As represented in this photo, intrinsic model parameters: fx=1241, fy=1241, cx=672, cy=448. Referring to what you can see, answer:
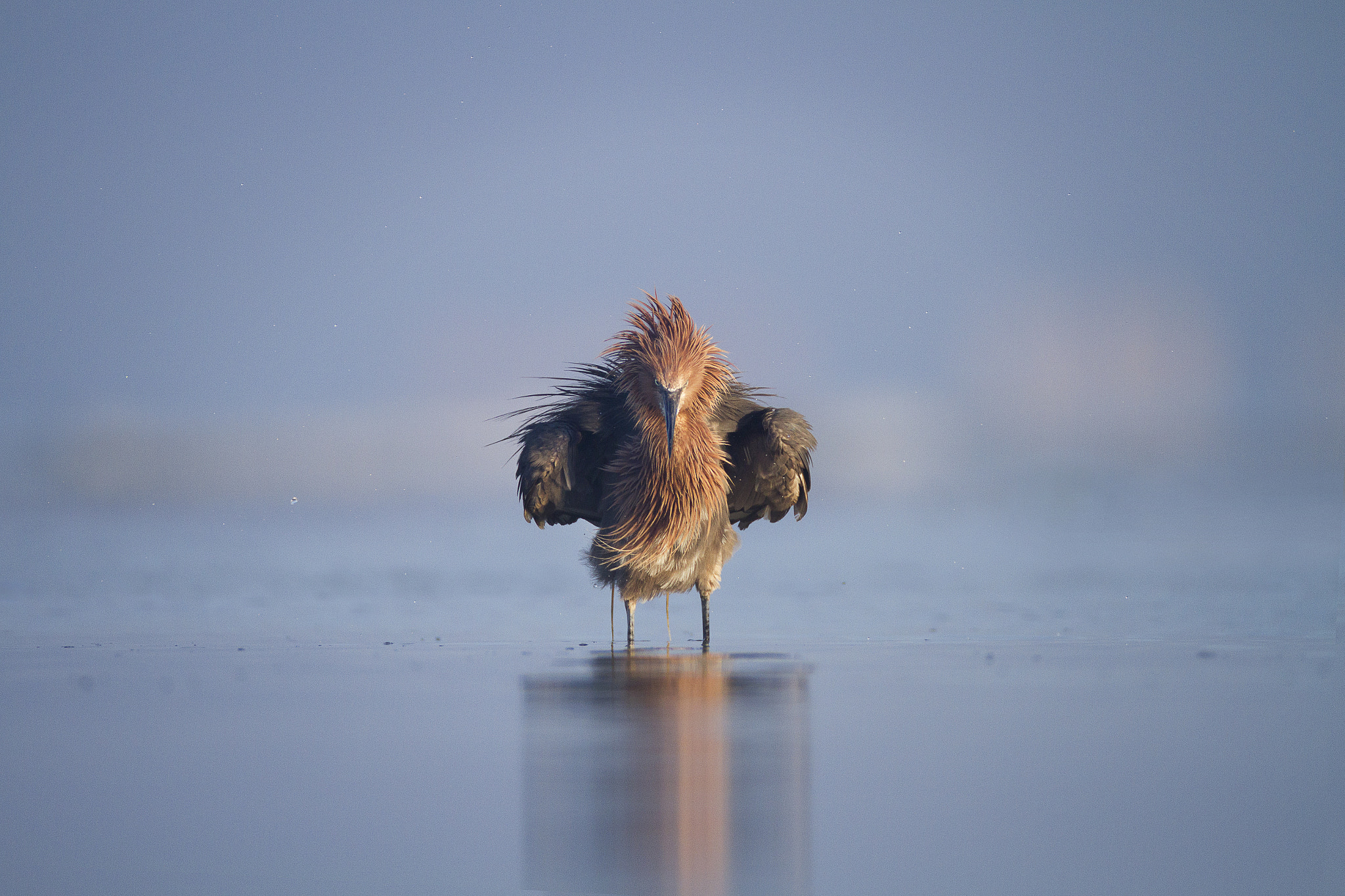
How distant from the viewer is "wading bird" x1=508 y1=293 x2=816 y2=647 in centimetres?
873

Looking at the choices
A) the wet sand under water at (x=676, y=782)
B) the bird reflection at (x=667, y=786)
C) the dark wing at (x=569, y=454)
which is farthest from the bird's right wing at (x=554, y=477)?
the bird reflection at (x=667, y=786)

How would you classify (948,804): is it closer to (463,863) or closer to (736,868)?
(736,868)

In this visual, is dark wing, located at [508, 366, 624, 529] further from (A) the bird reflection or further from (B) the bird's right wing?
(A) the bird reflection

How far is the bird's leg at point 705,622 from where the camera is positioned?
881 cm

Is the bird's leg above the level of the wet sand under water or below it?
above

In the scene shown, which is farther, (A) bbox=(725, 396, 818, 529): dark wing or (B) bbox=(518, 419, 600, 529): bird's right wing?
(A) bbox=(725, 396, 818, 529): dark wing

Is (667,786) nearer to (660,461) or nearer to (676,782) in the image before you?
(676,782)

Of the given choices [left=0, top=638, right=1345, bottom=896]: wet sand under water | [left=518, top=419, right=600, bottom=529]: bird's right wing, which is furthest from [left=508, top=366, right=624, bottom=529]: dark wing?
[left=0, top=638, right=1345, bottom=896]: wet sand under water

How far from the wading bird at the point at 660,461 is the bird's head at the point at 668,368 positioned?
10mm

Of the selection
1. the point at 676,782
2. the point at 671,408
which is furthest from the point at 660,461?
the point at 676,782

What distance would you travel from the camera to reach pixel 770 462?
9.31 metres

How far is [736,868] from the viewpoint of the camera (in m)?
3.37

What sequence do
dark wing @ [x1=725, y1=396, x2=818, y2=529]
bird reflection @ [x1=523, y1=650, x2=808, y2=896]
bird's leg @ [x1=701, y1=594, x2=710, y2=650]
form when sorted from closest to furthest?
bird reflection @ [x1=523, y1=650, x2=808, y2=896]
bird's leg @ [x1=701, y1=594, x2=710, y2=650]
dark wing @ [x1=725, y1=396, x2=818, y2=529]

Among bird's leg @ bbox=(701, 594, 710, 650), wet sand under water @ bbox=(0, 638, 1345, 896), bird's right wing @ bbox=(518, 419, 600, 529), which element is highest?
bird's right wing @ bbox=(518, 419, 600, 529)
